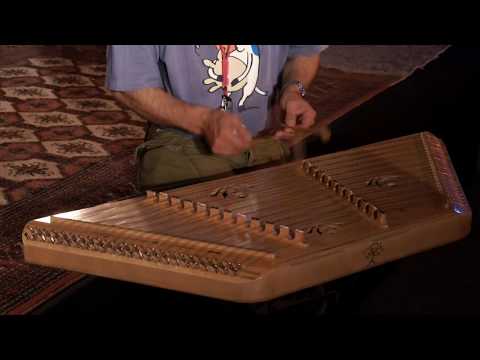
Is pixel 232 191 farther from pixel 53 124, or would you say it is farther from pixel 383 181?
pixel 53 124

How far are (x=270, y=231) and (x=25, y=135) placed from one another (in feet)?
11.0

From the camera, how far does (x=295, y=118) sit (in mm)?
2352

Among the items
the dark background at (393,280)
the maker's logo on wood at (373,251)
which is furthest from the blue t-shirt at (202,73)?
the maker's logo on wood at (373,251)

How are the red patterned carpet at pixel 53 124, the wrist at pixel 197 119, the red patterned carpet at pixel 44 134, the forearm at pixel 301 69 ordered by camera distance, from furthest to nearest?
the red patterned carpet at pixel 53 124
the red patterned carpet at pixel 44 134
the forearm at pixel 301 69
the wrist at pixel 197 119

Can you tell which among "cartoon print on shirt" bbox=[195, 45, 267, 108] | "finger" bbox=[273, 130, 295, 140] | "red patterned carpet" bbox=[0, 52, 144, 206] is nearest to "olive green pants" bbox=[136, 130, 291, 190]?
"finger" bbox=[273, 130, 295, 140]

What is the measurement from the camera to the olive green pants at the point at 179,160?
244cm

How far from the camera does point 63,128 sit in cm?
490

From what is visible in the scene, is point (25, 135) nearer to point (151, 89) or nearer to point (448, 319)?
point (151, 89)

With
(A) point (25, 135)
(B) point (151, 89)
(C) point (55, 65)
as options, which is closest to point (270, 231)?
(B) point (151, 89)

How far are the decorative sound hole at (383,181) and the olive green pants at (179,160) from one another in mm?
477

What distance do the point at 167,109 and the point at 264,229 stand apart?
28.6 inches

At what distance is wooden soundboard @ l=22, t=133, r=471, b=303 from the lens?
5.32 ft

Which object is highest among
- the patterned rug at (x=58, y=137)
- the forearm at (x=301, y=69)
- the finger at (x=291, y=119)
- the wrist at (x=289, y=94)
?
the forearm at (x=301, y=69)

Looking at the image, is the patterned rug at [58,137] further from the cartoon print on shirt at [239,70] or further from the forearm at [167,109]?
the forearm at [167,109]
